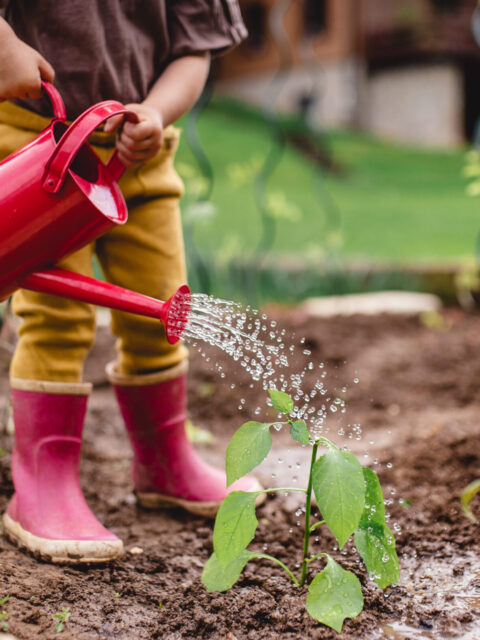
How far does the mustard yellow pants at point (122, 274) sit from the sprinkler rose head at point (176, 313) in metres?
0.34

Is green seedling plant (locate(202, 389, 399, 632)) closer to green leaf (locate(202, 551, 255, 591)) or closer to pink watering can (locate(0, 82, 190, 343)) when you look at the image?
green leaf (locate(202, 551, 255, 591))

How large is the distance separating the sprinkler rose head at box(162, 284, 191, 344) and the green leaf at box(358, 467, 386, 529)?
1.11 ft

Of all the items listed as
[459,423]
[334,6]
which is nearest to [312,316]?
[459,423]

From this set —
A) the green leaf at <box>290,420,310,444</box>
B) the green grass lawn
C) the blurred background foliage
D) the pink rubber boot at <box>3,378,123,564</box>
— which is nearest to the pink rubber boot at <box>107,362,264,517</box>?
the pink rubber boot at <box>3,378,123,564</box>

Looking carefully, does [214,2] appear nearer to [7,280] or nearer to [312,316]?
[7,280]

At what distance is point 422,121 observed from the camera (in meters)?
14.6

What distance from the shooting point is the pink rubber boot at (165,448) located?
4.69 feet

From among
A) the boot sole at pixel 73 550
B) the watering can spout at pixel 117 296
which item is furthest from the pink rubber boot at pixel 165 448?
the watering can spout at pixel 117 296

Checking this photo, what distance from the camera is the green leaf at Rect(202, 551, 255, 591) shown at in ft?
3.26

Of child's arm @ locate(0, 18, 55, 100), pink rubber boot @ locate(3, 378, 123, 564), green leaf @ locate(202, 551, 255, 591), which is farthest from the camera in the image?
pink rubber boot @ locate(3, 378, 123, 564)

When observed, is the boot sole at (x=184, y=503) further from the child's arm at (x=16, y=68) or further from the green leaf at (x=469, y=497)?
the child's arm at (x=16, y=68)

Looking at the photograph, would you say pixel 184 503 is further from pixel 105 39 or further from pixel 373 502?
pixel 105 39

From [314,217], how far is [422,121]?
928 cm

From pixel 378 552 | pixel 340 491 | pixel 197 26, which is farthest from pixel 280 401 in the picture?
pixel 197 26
